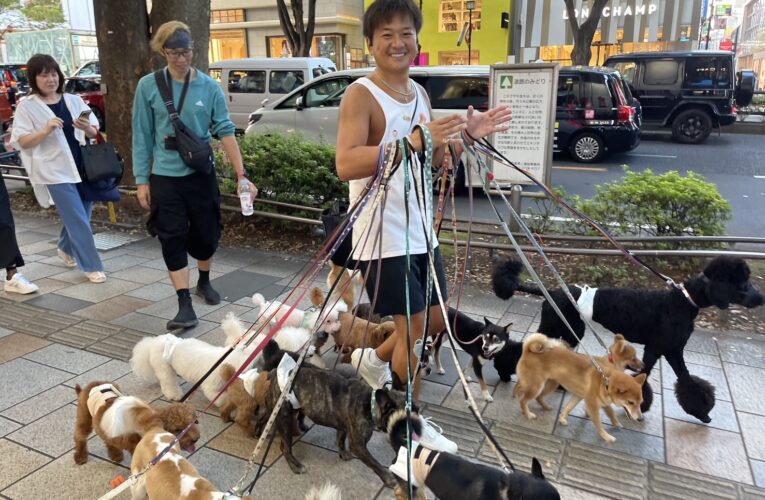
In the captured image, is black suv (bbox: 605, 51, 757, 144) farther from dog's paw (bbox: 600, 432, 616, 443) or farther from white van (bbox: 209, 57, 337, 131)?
dog's paw (bbox: 600, 432, 616, 443)

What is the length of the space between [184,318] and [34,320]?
128 centimetres

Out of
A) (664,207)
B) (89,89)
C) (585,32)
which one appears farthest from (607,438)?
(89,89)

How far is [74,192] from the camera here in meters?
4.91

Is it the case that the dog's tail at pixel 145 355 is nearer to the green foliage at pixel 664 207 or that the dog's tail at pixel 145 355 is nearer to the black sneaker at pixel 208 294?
the black sneaker at pixel 208 294

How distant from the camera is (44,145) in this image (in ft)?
15.5

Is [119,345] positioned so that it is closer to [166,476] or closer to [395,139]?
[166,476]

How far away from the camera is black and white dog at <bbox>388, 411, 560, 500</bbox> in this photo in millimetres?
1749

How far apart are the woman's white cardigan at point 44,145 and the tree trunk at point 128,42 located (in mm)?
2528

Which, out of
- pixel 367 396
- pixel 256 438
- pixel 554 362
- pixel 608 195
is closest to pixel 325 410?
pixel 367 396

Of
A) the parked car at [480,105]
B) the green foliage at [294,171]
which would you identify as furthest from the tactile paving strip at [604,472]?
the parked car at [480,105]

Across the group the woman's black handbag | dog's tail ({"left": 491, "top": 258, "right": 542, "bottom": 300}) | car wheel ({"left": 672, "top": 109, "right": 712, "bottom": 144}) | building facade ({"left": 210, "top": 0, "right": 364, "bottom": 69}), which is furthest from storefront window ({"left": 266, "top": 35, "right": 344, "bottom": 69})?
dog's tail ({"left": 491, "top": 258, "right": 542, "bottom": 300})

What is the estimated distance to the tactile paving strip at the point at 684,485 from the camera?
2.46m

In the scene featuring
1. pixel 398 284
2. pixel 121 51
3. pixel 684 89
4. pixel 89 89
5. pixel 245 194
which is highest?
pixel 121 51

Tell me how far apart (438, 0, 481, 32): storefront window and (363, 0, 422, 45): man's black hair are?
2642 centimetres
